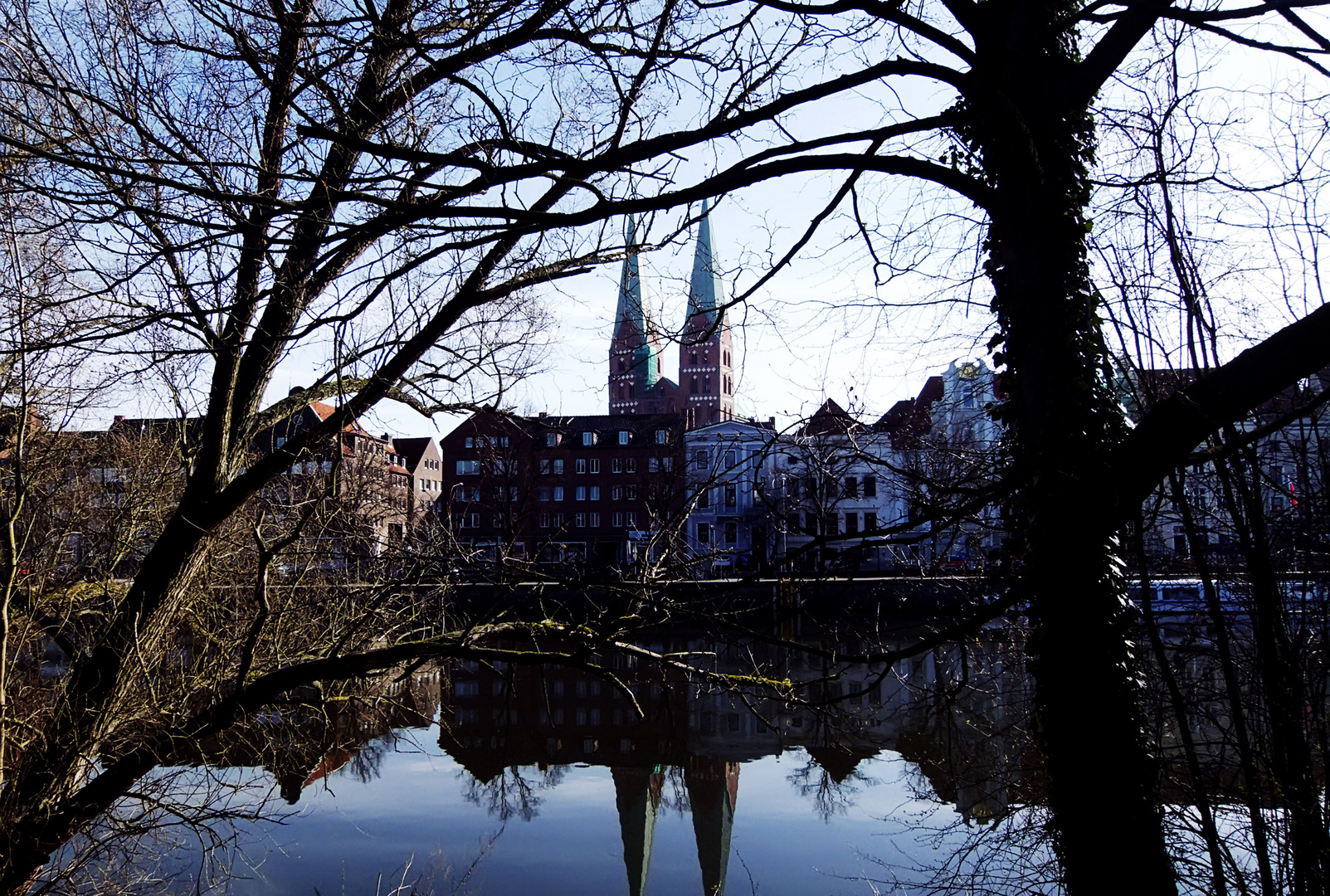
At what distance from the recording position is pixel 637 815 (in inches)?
551

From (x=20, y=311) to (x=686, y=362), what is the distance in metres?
81.2

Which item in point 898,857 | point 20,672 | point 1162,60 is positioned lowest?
point 898,857

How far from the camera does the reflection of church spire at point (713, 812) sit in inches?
472

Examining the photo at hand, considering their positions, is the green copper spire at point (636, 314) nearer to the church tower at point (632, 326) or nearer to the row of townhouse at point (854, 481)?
the church tower at point (632, 326)

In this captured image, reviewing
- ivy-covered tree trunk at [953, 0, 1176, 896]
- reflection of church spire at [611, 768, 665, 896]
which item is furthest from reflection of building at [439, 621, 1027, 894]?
ivy-covered tree trunk at [953, 0, 1176, 896]

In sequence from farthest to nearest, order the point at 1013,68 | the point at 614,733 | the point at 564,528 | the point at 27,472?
the point at 614,733 → the point at 564,528 → the point at 27,472 → the point at 1013,68

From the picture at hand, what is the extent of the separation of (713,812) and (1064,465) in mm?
11799

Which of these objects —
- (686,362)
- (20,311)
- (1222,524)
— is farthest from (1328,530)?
(686,362)

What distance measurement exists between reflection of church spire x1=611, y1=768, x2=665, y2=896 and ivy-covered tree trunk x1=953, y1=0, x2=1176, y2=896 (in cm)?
910

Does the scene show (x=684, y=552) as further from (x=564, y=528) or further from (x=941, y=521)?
(x=941, y=521)

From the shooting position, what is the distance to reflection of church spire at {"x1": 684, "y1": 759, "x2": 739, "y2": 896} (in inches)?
472

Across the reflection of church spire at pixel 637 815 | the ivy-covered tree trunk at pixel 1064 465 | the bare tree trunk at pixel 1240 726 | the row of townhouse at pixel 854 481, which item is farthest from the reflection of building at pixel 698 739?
the ivy-covered tree trunk at pixel 1064 465

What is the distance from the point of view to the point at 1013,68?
3.54m

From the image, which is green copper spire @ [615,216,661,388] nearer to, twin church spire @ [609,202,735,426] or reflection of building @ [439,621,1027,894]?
twin church spire @ [609,202,735,426]
